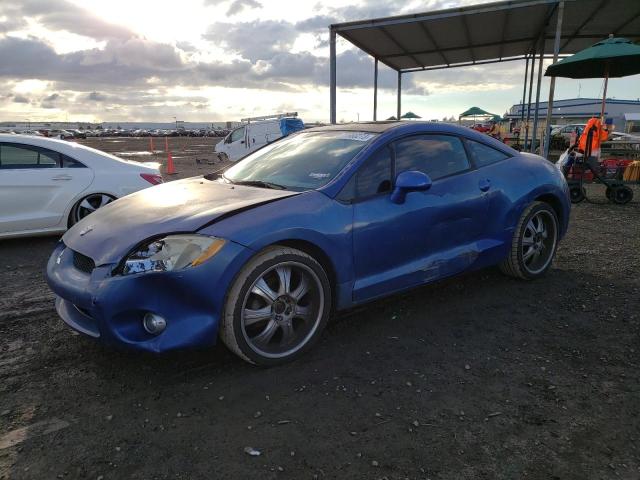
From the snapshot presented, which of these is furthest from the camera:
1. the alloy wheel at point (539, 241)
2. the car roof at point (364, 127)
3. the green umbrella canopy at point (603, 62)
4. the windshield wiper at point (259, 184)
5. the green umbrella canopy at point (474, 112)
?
the green umbrella canopy at point (474, 112)

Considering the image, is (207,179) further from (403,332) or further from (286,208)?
(403,332)

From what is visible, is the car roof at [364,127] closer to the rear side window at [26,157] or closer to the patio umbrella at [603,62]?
the rear side window at [26,157]

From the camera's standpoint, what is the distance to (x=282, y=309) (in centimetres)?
292

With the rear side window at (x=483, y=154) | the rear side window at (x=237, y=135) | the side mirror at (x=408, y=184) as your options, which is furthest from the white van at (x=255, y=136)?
the side mirror at (x=408, y=184)

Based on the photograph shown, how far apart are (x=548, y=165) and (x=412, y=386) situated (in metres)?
2.88

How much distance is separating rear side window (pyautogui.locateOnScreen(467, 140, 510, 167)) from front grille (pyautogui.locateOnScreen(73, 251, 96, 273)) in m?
2.95

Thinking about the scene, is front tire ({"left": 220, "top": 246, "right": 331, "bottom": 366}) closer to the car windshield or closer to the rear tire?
the car windshield

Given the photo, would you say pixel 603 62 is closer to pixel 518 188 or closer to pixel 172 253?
pixel 518 188

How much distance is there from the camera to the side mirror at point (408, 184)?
323cm

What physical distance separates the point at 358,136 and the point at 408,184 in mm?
653

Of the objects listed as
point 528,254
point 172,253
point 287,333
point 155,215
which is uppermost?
point 155,215

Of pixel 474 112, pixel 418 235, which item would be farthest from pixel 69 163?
pixel 474 112

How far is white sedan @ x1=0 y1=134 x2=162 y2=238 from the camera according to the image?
569 centimetres

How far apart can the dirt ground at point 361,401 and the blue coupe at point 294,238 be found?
0.99ft
